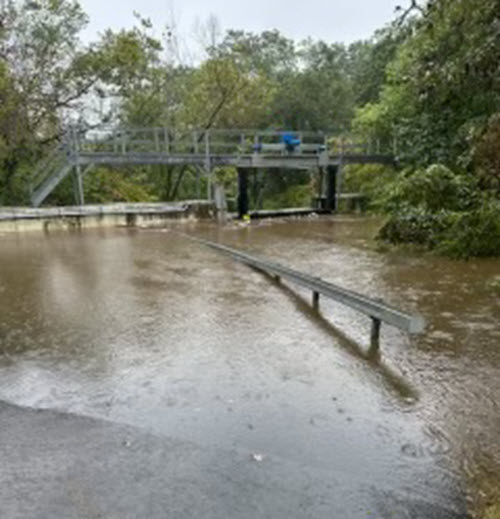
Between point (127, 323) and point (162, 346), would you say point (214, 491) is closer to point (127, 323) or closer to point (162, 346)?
point (162, 346)

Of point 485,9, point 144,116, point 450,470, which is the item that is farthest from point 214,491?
point 144,116

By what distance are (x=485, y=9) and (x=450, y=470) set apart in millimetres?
5261

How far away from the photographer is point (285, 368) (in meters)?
4.95

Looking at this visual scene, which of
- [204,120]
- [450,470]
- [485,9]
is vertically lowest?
[450,470]

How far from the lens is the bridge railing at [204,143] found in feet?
60.4

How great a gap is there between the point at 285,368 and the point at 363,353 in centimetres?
97

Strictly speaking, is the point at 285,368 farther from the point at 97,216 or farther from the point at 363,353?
the point at 97,216

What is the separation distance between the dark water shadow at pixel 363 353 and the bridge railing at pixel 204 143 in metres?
12.7

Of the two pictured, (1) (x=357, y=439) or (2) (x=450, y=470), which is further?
(1) (x=357, y=439)

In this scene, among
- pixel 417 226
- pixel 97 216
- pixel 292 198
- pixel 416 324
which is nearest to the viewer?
pixel 416 324

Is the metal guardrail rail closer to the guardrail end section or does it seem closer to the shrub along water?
the guardrail end section

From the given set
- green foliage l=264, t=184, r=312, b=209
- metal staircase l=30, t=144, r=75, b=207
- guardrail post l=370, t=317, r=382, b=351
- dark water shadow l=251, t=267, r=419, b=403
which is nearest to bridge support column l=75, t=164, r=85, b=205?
metal staircase l=30, t=144, r=75, b=207

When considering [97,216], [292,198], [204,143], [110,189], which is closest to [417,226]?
[204,143]

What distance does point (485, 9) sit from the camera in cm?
573
